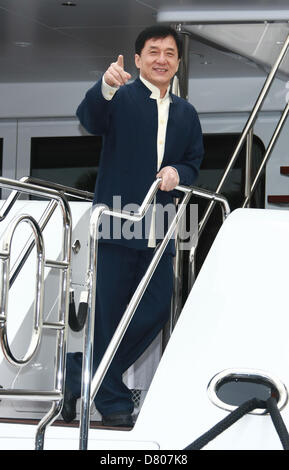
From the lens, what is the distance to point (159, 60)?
3428mm

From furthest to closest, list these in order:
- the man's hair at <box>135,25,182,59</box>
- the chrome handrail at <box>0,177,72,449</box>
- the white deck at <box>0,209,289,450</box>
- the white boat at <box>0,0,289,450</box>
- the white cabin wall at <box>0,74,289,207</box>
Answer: the white cabin wall at <box>0,74,289,207</box> → the man's hair at <box>135,25,182,59</box> → the white deck at <box>0,209,289,450</box> → the white boat at <box>0,0,289,450</box> → the chrome handrail at <box>0,177,72,449</box>

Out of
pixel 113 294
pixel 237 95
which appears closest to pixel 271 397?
pixel 113 294

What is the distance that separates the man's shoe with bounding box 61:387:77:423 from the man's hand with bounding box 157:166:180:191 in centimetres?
77

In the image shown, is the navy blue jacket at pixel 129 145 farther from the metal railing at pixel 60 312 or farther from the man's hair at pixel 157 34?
the metal railing at pixel 60 312

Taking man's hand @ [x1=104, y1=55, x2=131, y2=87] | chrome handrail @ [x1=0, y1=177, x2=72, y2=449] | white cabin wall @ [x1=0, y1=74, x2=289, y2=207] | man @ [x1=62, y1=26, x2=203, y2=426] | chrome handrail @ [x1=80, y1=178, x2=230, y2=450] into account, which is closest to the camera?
chrome handrail @ [x1=0, y1=177, x2=72, y2=449]

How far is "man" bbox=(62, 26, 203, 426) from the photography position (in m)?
3.34

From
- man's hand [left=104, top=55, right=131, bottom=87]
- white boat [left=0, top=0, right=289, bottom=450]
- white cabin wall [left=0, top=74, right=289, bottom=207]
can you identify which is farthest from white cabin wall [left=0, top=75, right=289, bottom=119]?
man's hand [left=104, top=55, right=131, bottom=87]

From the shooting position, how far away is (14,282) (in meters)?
3.74

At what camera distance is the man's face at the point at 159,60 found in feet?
11.3

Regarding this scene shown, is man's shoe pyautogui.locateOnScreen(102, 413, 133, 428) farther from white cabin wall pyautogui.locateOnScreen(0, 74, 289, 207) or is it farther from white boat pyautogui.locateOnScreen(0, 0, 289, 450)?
white cabin wall pyautogui.locateOnScreen(0, 74, 289, 207)

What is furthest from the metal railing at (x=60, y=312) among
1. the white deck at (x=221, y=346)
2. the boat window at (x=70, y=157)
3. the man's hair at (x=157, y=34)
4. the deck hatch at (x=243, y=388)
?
the boat window at (x=70, y=157)

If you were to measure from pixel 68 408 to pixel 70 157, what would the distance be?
467cm

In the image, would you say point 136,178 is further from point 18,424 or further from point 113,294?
point 18,424

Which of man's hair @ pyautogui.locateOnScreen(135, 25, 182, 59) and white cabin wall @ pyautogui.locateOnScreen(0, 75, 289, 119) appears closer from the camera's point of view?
man's hair @ pyautogui.locateOnScreen(135, 25, 182, 59)
